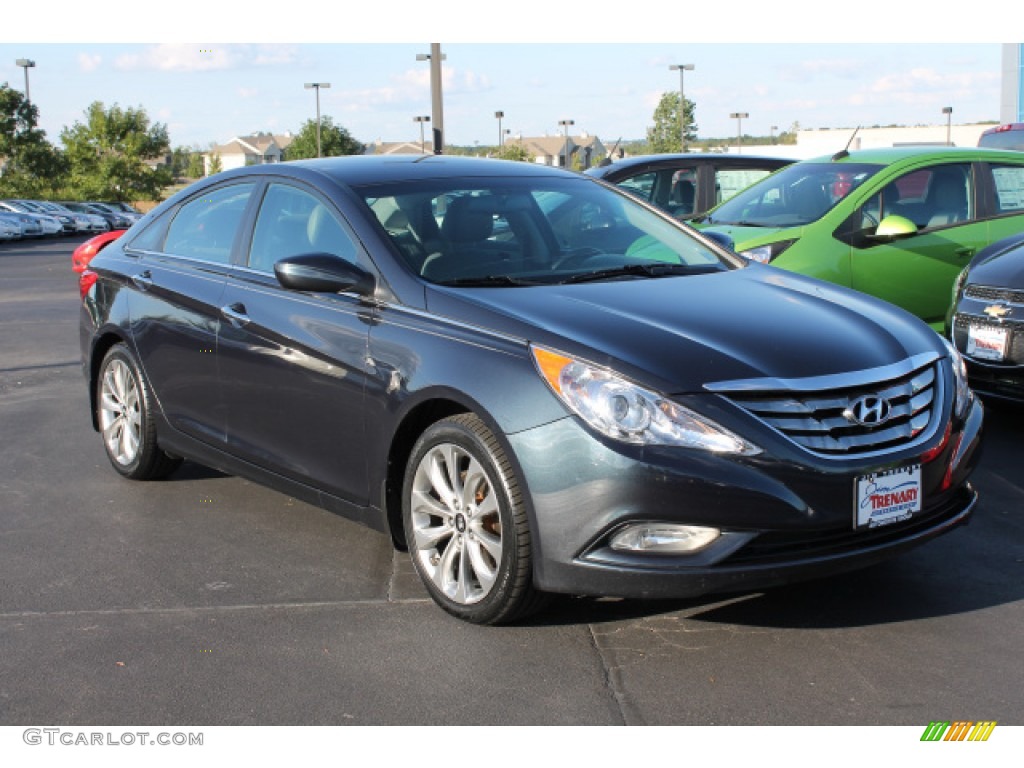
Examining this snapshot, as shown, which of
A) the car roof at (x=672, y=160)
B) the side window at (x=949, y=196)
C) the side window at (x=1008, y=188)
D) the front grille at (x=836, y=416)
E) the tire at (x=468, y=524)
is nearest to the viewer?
Result: the front grille at (x=836, y=416)

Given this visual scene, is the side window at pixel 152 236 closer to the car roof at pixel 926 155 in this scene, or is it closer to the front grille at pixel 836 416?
the front grille at pixel 836 416

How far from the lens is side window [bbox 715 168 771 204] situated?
1241cm

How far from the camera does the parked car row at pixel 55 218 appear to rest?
43031 millimetres

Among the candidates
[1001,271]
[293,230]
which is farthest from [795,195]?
[293,230]

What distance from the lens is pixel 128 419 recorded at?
6320mm

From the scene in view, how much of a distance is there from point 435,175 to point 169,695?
253 cm

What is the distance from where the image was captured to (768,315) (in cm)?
438

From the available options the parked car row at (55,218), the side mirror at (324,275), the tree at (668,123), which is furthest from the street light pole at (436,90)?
the tree at (668,123)

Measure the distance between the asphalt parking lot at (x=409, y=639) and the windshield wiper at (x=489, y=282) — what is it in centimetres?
118

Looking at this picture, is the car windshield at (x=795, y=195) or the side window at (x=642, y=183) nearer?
the car windshield at (x=795, y=195)

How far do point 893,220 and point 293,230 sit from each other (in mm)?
4584

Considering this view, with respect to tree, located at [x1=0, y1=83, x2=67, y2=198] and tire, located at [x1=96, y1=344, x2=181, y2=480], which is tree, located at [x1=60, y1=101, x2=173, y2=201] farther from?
tire, located at [x1=96, y1=344, x2=181, y2=480]

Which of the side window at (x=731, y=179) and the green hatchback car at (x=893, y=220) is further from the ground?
the side window at (x=731, y=179)

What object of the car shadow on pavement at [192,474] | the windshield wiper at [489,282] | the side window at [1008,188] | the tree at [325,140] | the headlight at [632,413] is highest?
the tree at [325,140]
